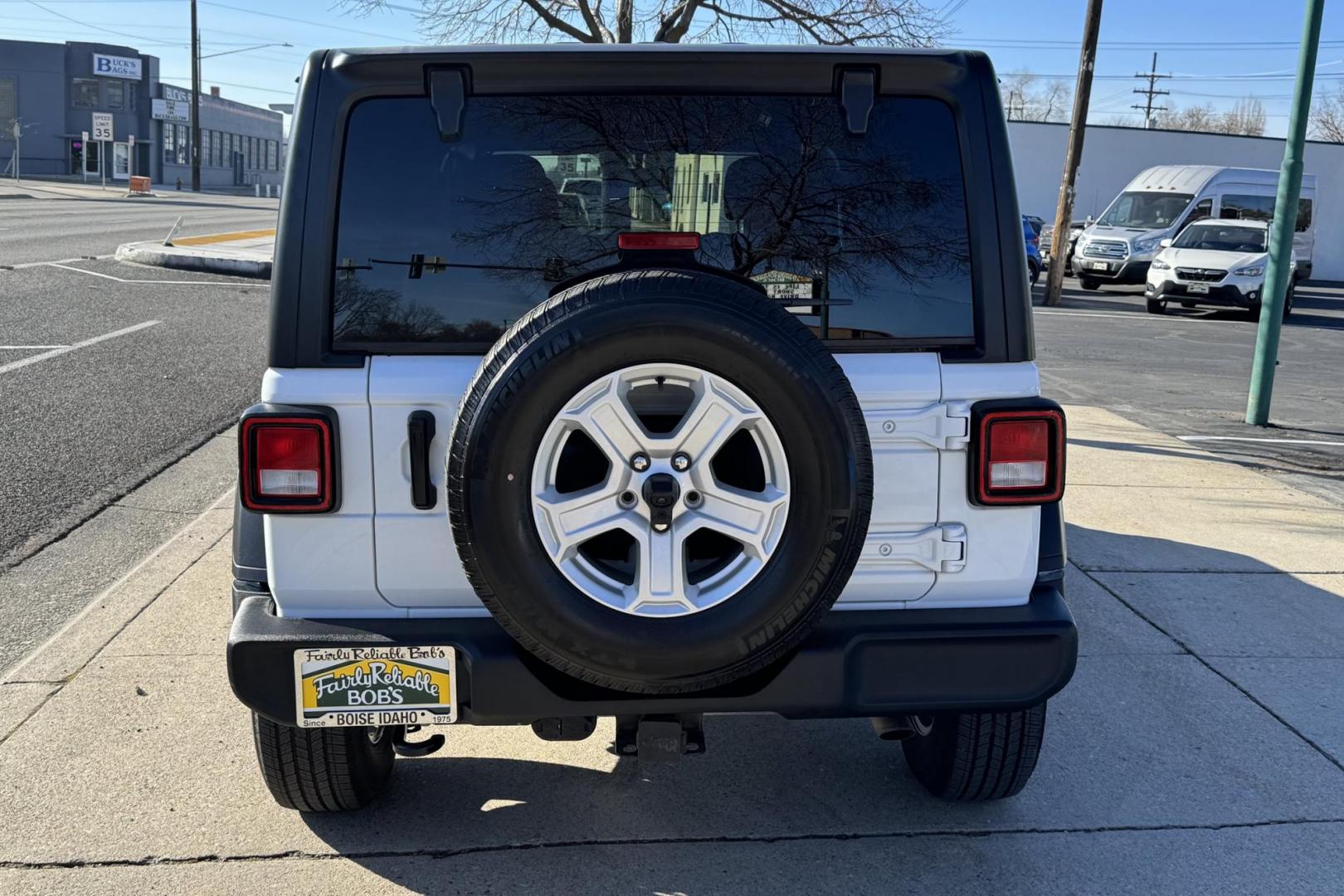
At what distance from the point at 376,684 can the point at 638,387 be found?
0.93 meters

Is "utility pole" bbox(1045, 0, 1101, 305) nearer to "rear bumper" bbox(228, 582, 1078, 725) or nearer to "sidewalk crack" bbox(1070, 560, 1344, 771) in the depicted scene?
"sidewalk crack" bbox(1070, 560, 1344, 771)

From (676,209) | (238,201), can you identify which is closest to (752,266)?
(676,209)

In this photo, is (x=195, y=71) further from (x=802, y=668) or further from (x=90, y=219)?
(x=802, y=668)

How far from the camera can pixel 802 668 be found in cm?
301

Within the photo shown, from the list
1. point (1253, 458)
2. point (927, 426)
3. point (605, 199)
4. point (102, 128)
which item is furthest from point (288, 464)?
point (102, 128)

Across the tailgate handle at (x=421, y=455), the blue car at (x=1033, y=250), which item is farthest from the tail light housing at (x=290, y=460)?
the blue car at (x=1033, y=250)

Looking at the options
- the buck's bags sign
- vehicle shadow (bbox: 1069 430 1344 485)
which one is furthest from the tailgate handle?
the buck's bags sign

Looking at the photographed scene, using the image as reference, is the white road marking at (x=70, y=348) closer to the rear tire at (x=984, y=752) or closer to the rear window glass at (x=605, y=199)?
the rear window glass at (x=605, y=199)

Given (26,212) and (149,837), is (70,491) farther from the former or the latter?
(26,212)

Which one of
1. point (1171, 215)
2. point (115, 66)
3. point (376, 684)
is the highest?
point (115, 66)

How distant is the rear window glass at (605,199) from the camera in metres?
3.04

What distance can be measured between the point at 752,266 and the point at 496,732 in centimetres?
193

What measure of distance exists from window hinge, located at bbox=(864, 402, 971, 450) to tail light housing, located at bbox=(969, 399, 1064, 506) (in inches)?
1.1

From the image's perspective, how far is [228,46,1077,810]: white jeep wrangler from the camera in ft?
9.78
